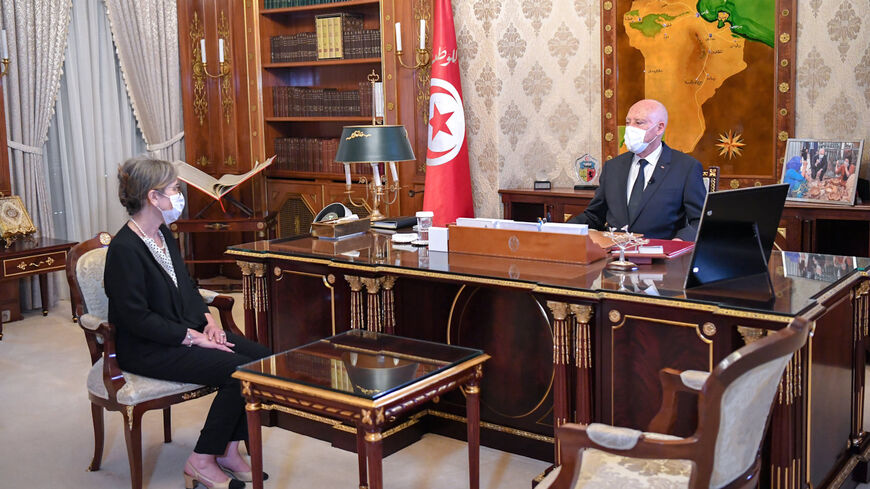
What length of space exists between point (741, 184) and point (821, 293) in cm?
258

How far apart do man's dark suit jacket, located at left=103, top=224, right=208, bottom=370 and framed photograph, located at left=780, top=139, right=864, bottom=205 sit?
10.3 ft

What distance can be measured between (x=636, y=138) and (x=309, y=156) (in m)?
3.72

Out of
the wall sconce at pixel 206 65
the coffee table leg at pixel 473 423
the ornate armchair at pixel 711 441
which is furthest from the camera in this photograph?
the wall sconce at pixel 206 65

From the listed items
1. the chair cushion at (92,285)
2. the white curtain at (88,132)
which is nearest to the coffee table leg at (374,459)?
the chair cushion at (92,285)

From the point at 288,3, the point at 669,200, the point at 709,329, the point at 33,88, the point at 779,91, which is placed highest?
the point at 288,3

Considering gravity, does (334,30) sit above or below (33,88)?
above

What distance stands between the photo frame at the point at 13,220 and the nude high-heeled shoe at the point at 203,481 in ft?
10.8

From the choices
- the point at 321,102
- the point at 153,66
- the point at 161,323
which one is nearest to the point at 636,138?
the point at 161,323

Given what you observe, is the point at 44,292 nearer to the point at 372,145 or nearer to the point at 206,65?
the point at 206,65

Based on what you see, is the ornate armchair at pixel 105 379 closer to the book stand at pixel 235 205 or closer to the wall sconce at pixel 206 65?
the book stand at pixel 235 205

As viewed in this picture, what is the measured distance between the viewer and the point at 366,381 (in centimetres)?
267

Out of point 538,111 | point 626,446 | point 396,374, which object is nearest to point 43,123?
point 538,111

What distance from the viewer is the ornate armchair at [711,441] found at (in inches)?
78.5

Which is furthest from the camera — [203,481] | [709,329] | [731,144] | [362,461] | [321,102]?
[321,102]
